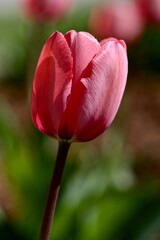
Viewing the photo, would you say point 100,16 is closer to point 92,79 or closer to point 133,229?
point 133,229

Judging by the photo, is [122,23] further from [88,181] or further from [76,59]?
[76,59]

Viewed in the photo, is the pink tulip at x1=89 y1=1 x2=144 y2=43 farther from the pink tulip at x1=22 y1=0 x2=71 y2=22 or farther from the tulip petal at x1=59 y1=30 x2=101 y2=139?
the tulip petal at x1=59 y1=30 x2=101 y2=139

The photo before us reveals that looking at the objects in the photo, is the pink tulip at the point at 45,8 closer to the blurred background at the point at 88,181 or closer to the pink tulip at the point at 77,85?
the blurred background at the point at 88,181

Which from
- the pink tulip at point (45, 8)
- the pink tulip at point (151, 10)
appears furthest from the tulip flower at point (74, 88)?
the pink tulip at point (45, 8)

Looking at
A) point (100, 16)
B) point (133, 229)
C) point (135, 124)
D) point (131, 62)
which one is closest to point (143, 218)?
point (133, 229)

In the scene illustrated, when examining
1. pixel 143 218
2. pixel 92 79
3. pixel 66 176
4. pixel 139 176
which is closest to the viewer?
pixel 92 79

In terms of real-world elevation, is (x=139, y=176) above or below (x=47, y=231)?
below

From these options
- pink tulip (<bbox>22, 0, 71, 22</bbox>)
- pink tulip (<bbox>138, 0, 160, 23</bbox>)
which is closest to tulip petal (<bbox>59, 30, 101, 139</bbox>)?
pink tulip (<bbox>138, 0, 160, 23</bbox>)

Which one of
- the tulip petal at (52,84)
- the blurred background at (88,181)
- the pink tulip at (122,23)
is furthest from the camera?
the pink tulip at (122,23)
